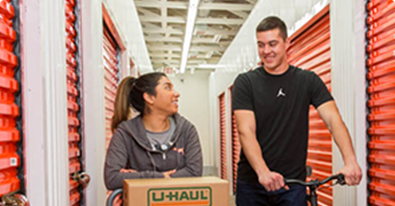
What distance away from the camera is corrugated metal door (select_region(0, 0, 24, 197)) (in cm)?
131

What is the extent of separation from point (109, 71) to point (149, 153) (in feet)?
6.27

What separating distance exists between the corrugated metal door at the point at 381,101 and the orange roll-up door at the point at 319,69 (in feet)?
2.09

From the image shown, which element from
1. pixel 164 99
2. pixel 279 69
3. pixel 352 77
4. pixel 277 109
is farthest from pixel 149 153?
pixel 352 77

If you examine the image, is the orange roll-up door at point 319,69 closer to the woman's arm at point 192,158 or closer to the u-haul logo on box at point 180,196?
the woman's arm at point 192,158

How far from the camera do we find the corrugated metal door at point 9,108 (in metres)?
1.31

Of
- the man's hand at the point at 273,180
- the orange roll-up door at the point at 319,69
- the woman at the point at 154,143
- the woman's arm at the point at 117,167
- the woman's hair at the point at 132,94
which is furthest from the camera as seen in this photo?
the orange roll-up door at the point at 319,69

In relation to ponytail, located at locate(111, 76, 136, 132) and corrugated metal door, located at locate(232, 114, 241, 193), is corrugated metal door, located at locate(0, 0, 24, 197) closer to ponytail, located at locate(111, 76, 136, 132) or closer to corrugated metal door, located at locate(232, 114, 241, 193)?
ponytail, located at locate(111, 76, 136, 132)

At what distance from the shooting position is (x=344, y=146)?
2033mm

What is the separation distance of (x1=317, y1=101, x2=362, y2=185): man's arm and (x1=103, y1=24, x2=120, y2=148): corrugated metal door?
2.17 m

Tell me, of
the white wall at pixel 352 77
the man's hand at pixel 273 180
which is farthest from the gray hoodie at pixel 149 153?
the white wall at pixel 352 77

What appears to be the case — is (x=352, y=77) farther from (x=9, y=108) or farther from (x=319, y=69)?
(x=9, y=108)

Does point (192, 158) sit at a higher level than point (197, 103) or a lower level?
lower

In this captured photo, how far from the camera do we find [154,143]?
236 centimetres

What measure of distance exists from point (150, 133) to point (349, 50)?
1443mm
